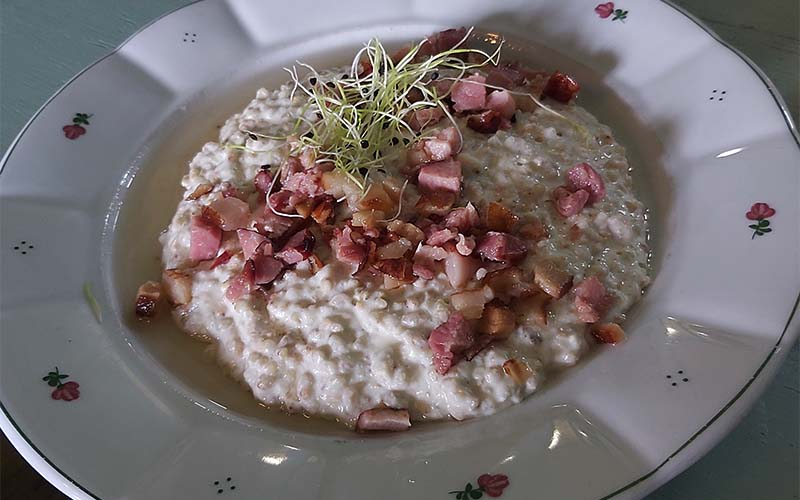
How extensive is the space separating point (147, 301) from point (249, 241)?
15.9 inches

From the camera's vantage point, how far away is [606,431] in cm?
176

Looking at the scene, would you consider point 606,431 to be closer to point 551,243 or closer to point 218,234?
point 551,243

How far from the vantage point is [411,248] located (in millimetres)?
2234

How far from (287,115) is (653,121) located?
1371 millimetres

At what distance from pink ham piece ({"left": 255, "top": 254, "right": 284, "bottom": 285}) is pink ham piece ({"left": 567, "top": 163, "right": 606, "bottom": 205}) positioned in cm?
102

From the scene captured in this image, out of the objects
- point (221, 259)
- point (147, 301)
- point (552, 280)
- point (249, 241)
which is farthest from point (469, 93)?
point (147, 301)

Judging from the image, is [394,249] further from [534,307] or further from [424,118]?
[424,118]

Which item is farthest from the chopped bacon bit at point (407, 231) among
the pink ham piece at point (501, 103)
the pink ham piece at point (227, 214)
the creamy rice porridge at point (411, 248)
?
the pink ham piece at point (501, 103)

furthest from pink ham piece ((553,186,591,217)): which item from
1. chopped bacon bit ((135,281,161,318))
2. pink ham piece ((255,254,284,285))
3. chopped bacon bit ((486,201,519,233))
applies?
chopped bacon bit ((135,281,161,318))

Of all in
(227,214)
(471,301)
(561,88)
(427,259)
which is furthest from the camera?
(561,88)

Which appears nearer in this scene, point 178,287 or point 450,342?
point 450,342

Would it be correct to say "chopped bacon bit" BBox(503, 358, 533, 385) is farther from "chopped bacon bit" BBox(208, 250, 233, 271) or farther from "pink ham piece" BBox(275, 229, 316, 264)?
"chopped bacon bit" BBox(208, 250, 233, 271)

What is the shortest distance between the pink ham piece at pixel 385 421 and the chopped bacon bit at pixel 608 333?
60cm

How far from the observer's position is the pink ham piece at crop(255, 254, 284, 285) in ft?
7.41
